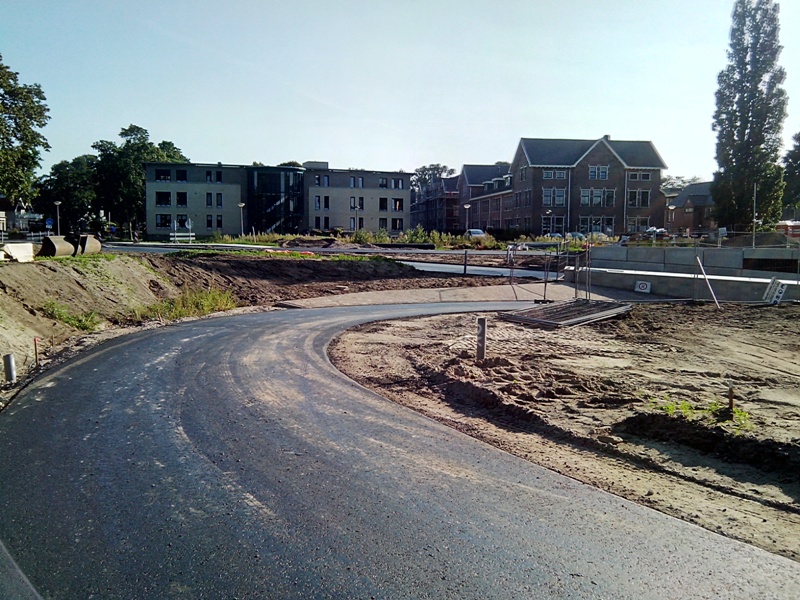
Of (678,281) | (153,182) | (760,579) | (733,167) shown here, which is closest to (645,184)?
(733,167)

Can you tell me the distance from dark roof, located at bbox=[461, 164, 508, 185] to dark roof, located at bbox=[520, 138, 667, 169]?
56.4ft

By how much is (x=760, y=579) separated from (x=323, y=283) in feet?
77.4

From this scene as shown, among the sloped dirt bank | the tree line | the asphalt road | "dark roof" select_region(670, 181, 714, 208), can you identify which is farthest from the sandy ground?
"dark roof" select_region(670, 181, 714, 208)

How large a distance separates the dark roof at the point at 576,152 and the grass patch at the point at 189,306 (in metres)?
57.3

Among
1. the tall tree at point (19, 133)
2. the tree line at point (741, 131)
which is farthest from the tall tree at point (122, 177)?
the tall tree at point (19, 133)

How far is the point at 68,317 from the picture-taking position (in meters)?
14.9

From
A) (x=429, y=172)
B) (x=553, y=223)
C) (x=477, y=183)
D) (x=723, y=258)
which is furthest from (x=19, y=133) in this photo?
(x=429, y=172)

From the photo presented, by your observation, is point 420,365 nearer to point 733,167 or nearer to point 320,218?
point 733,167

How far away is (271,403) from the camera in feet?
27.9

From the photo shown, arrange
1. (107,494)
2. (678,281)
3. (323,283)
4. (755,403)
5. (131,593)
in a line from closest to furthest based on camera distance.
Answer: (131,593)
(107,494)
(755,403)
(678,281)
(323,283)

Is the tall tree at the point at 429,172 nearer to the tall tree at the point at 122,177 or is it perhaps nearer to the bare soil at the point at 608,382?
the tall tree at the point at 122,177

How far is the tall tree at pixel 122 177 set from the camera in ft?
284

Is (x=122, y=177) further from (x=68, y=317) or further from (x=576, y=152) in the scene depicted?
(x=68, y=317)

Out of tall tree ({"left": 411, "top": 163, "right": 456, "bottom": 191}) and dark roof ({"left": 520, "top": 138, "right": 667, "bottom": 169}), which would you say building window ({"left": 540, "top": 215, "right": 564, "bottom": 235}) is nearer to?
dark roof ({"left": 520, "top": 138, "right": 667, "bottom": 169})
